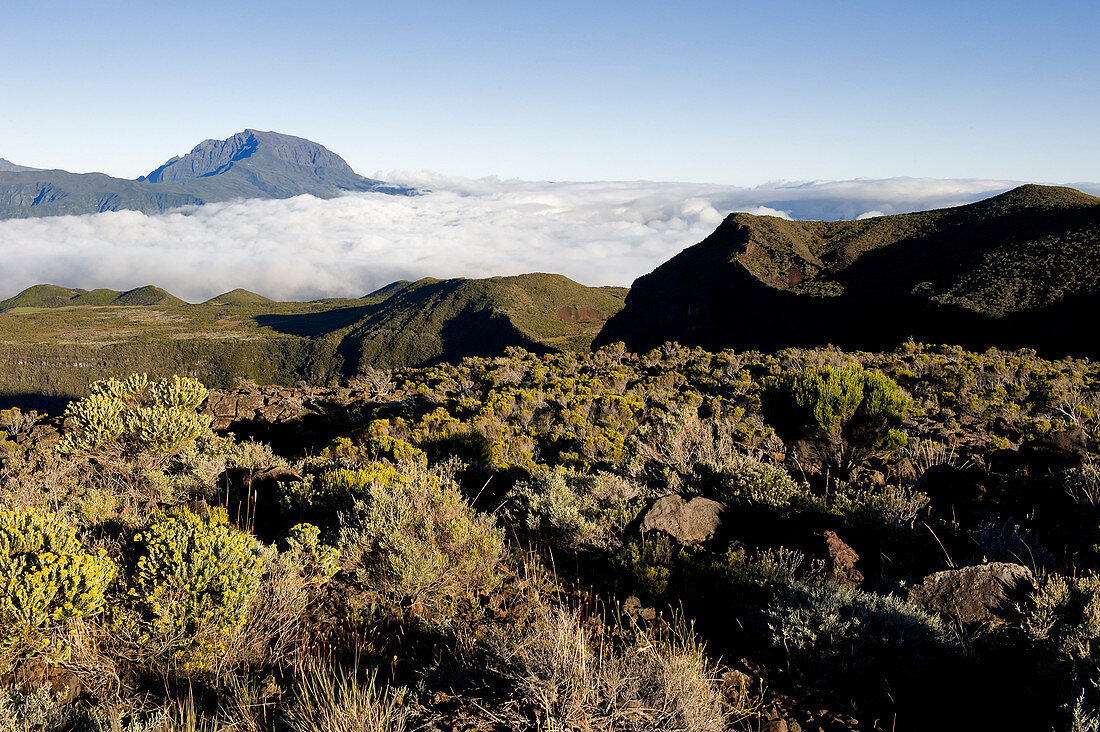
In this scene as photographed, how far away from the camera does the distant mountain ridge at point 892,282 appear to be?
3225 cm

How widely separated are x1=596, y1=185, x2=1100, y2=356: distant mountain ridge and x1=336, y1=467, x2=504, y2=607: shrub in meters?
33.6

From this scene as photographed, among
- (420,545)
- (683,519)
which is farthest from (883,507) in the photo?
(420,545)

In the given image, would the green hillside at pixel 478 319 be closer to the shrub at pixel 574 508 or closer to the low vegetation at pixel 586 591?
the low vegetation at pixel 586 591

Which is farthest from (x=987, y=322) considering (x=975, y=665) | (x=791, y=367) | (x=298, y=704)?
(x=298, y=704)

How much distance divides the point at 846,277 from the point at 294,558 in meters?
52.0

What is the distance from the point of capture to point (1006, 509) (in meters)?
4.86

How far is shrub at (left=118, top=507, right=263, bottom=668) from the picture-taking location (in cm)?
330

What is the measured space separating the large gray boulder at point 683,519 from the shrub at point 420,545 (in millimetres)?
1293

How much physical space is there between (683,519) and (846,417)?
132 inches

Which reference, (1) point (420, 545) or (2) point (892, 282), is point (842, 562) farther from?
(2) point (892, 282)

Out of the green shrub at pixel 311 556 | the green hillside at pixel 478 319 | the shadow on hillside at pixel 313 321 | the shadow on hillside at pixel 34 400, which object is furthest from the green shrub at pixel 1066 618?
→ the shadow on hillside at pixel 313 321

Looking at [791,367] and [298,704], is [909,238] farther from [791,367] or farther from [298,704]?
[298,704]

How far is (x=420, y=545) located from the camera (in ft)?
13.7

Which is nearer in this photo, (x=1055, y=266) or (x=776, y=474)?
(x=776, y=474)
